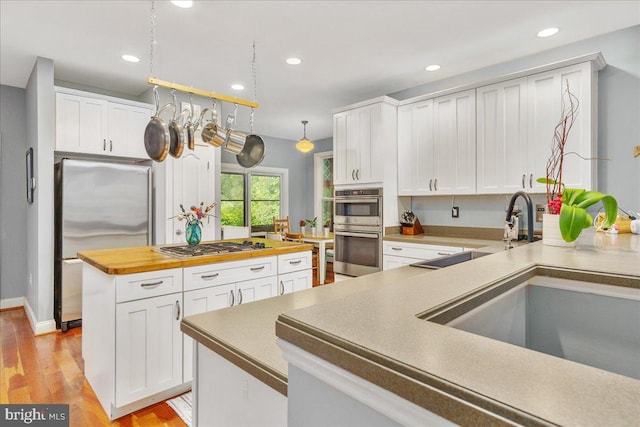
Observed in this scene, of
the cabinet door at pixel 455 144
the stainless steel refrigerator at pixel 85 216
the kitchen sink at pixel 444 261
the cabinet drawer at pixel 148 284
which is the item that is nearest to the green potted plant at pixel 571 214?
the kitchen sink at pixel 444 261

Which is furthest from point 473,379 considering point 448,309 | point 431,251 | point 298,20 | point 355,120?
point 355,120

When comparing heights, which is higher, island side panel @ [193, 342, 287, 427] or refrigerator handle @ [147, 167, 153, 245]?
refrigerator handle @ [147, 167, 153, 245]

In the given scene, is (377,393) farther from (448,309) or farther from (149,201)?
(149,201)

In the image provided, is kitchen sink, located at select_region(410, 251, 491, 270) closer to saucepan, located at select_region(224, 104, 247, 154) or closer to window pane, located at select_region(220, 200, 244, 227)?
saucepan, located at select_region(224, 104, 247, 154)

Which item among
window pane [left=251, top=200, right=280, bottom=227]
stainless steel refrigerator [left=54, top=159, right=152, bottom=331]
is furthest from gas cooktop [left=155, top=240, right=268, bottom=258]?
window pane [left=251, top=200, right=280, bottom=227]

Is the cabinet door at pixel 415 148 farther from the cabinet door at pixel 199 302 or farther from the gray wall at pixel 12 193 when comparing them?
the gray wall at pixel 12 193

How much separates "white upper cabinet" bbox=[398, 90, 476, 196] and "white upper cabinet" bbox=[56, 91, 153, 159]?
302 centimetres

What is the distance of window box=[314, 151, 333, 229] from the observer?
23.4 ft

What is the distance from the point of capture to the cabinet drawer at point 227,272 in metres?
2.20

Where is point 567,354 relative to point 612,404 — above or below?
below

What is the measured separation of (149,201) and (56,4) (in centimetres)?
200

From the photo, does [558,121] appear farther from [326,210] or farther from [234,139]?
[326,210]

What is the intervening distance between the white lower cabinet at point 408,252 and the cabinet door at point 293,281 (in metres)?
1.14

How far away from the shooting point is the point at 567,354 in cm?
107
